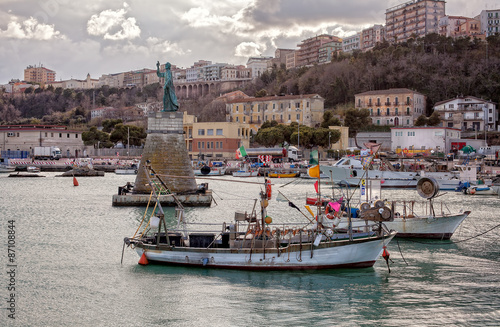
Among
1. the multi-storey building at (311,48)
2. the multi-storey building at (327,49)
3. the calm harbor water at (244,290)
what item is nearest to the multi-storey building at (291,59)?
the multi-storey building at (311,48)

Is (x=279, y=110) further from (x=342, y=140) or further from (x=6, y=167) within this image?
(x=6, y=167)

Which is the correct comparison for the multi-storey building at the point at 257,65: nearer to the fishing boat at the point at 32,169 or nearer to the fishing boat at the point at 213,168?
the fishing boat at the point at 213,168

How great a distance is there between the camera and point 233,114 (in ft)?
352

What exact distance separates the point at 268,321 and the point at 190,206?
22.0 meters

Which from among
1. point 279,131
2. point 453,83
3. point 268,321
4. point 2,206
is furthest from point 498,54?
point 268,321

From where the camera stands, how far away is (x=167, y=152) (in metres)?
36.4

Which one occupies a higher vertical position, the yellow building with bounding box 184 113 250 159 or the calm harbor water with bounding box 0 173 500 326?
the yellow building with bounding box 184 113 250 159

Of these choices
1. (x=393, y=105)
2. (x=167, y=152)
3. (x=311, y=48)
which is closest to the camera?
(x=167, y=152)

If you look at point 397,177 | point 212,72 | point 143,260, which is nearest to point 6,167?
point 397,177

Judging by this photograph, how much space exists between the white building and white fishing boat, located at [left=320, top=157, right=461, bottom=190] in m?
21.0

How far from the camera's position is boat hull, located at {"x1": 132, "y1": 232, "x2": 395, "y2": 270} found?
19641 mm

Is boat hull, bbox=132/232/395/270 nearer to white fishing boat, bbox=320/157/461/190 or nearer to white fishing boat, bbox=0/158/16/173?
white fishing boat, bbox=320/157/461/190

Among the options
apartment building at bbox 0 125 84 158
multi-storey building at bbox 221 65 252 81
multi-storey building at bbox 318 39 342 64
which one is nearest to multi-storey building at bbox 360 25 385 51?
multi-storey building at bbox 318 39 342 64

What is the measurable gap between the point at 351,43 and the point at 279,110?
71.2 meters
